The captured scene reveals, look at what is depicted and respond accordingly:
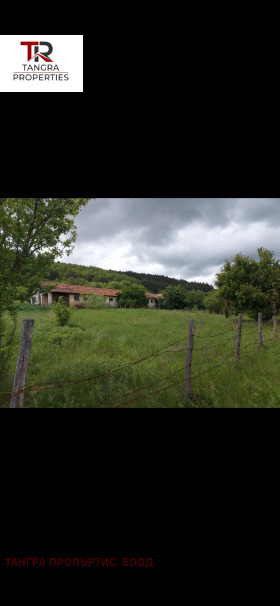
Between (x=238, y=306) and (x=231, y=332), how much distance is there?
4513 millimetres

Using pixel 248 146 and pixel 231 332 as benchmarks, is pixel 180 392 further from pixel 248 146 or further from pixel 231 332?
pixel 231 332

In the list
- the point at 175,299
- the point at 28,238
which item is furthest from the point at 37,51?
the point at 175,299

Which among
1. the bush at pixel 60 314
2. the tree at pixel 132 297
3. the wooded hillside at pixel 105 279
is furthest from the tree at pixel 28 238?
the wooded hillside at pixel 105 279

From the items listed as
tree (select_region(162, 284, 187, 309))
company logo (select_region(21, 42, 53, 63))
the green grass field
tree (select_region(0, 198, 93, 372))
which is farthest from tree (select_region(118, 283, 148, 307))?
company logo (select_region(21, 42, 53, 63))

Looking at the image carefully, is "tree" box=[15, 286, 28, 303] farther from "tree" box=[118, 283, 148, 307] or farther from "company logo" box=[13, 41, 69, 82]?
"tree" box=[118, 283, 148, 307]

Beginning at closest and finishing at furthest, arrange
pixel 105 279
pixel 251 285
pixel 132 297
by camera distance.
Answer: pixel 251 285
pixel 132 297
pixel 105 279

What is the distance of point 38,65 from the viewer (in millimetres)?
1518

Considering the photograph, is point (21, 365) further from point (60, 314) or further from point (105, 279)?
point (105, 279)

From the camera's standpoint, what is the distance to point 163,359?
5133 millimetres

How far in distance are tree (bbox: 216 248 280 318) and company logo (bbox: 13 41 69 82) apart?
12.7 m

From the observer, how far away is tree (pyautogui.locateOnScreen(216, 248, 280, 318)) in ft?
38.0

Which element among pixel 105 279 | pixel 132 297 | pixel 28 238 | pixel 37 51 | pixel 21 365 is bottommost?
pixel 21 365

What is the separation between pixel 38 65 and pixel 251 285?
13356 millimetres

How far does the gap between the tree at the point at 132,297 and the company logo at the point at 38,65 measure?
3378 centimetres
